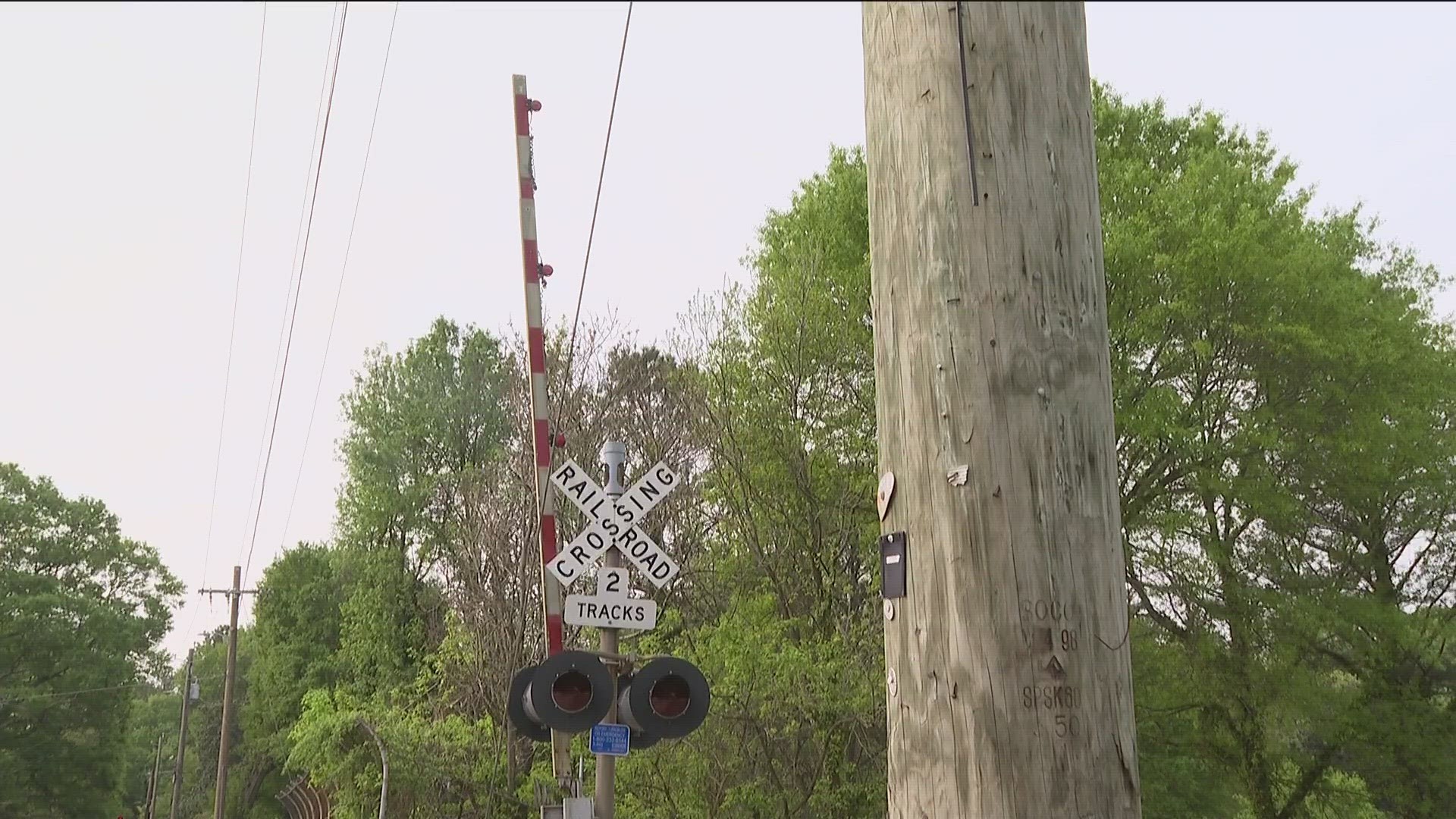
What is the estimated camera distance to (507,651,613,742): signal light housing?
6273 millimetres

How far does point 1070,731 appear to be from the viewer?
1.81 metres

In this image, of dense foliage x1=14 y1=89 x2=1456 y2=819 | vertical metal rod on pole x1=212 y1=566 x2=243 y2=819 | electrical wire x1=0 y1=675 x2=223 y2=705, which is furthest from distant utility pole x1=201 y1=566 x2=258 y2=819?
dense foliage x1=14 y1=89 x2=1456 y2=819

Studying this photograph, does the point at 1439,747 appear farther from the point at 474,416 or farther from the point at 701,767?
the point at 474,416

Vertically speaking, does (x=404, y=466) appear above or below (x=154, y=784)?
above

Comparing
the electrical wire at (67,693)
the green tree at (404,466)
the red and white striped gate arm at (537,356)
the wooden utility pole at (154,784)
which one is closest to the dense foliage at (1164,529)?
the red and white striped gate arm at (537,356)

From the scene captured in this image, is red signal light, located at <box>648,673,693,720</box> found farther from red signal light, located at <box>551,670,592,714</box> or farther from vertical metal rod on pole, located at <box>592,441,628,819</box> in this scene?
vertical metal rod on pole, located at <box>592,441,628,819</box>

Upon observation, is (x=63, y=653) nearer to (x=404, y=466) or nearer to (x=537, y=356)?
(x=404, y=466)

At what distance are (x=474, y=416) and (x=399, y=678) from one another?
8.57m

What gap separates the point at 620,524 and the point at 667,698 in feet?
4.45

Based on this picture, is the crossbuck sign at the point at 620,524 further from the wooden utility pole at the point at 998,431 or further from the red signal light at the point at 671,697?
the wooden utility pole at the point at 998,431

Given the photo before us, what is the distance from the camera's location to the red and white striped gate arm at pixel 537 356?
9250 mm

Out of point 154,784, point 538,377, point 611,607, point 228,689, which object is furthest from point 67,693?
point 611,607

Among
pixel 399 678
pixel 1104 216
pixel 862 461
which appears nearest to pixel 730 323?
pixel 862 461

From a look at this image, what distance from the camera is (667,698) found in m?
6.61
